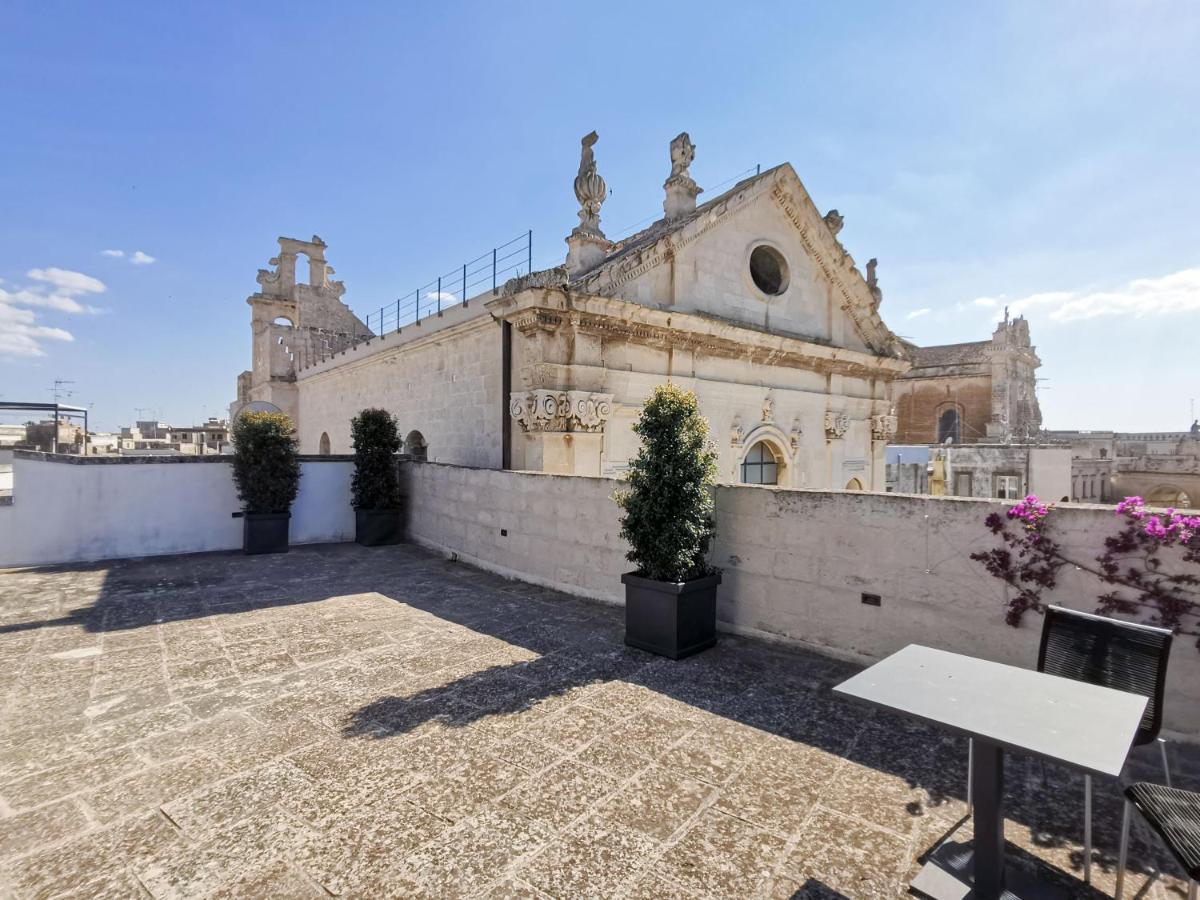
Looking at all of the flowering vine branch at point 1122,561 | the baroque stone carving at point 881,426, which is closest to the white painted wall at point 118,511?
the flowering vine branch at point 1122,561

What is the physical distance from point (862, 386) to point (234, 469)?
13.9m

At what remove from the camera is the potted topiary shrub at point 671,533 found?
4.72 meters

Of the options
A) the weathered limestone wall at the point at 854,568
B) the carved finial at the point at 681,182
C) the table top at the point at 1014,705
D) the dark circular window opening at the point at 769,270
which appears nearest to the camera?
the table top at the point at 1014,705

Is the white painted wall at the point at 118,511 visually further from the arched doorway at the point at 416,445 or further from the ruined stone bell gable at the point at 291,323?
the ruined stone bell gable at the point at 291,323

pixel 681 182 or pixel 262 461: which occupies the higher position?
pixel 681 182

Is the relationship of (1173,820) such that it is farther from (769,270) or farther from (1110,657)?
(769,270)

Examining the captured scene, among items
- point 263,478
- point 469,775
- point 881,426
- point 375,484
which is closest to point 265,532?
point 263,478

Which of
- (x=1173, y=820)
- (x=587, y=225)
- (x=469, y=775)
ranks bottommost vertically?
(x=469, y=775)

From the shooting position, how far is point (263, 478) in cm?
920

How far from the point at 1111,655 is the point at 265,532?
10216mm

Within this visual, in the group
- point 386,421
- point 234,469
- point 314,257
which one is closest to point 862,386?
point 386,421

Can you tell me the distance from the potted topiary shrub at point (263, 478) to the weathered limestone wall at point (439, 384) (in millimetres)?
3038

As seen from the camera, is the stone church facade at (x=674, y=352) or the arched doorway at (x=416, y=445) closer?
the stone church facade at (x=674, y=352)

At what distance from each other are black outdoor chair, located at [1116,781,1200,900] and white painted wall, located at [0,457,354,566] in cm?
1085
